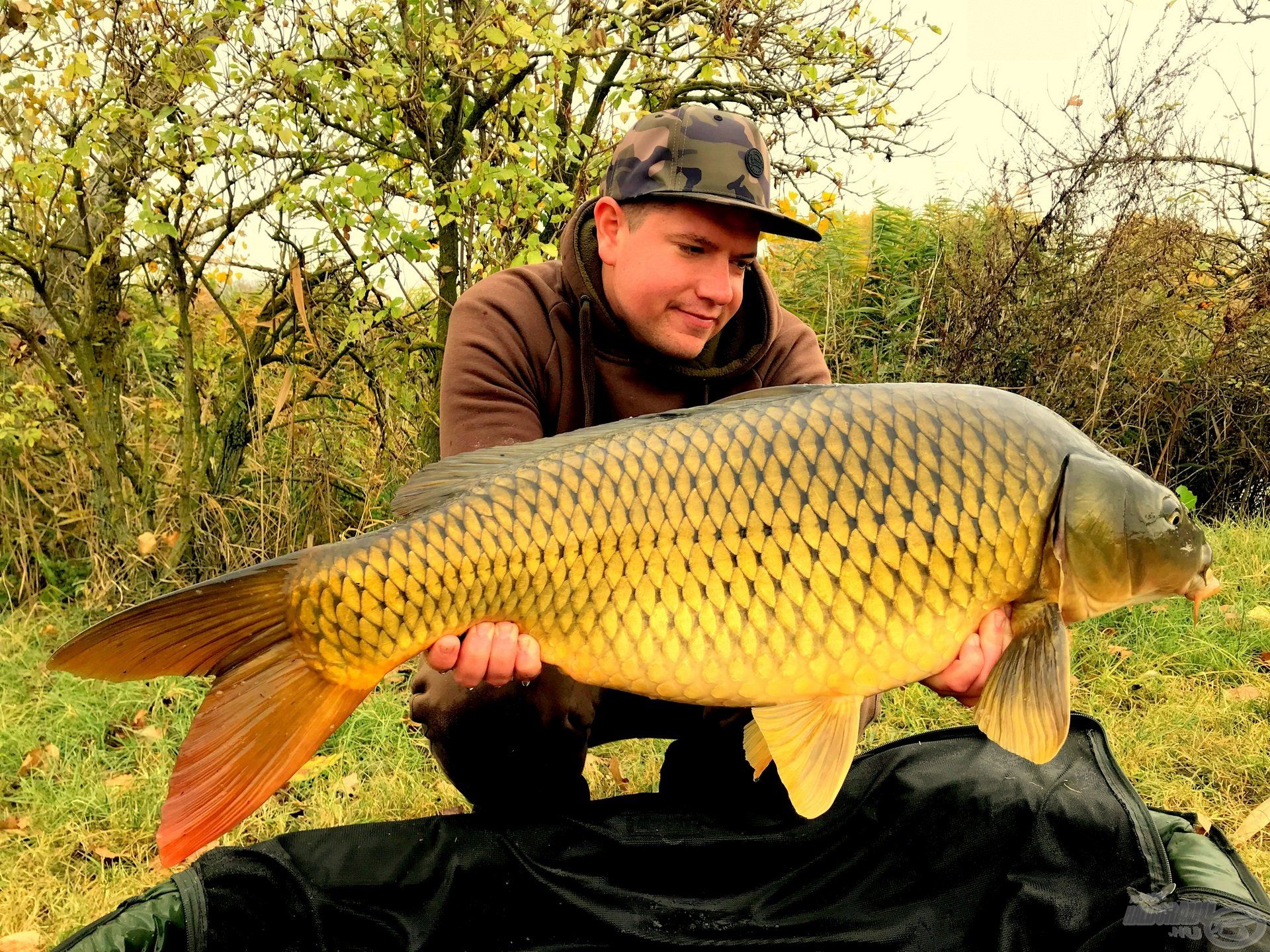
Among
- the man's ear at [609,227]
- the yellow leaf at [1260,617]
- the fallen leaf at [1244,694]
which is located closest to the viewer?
the man's ear at [609,227]

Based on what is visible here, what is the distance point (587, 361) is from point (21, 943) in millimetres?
1284

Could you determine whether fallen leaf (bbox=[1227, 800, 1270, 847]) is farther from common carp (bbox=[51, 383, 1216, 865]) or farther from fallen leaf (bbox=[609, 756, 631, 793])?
fallen leaf (bbox=[609, 756, 631, 793])

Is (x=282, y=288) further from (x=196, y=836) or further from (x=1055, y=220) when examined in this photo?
(x=1055, y=220)

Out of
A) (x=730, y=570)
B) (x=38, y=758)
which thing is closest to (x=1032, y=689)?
(x=730, y=570)

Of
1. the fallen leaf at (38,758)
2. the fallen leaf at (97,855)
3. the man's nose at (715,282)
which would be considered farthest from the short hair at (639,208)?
the fallen leaf at (38,758)

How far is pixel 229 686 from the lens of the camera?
1239 millimetres

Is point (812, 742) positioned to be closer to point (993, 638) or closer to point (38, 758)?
point (993, 638)

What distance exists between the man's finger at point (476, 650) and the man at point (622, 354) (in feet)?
0.89

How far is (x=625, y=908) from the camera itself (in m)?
1.72

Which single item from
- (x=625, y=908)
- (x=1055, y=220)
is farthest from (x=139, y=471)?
(x=1055, y=220)

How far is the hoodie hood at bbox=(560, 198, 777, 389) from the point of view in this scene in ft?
6.02

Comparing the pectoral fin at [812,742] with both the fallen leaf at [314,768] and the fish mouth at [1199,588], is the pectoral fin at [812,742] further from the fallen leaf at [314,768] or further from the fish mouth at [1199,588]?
the fallen leaf at [314,768]

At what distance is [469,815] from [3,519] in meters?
2.04

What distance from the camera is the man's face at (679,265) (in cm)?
169
